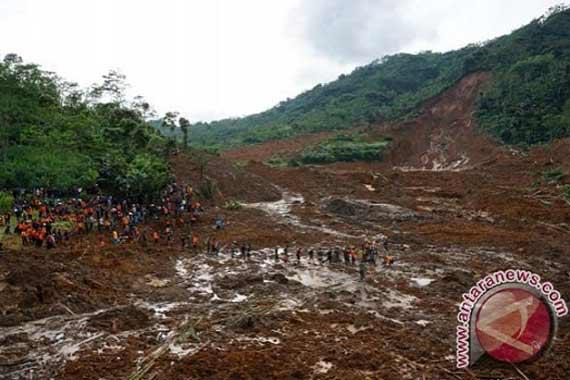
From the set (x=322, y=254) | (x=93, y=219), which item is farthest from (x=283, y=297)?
(x=93, y=219)

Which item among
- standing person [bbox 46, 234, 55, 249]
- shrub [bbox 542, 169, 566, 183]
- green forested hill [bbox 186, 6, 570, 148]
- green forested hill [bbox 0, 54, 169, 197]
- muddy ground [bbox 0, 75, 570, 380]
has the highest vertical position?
green forested hill [bbox 186, 6, 570, 148]

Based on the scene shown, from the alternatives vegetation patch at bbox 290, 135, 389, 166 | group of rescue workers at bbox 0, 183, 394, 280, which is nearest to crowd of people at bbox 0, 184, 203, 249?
group of rescue workers at bbox 0, 183, 394, 280

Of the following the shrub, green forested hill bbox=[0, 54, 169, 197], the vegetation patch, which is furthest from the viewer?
the vegetation patch

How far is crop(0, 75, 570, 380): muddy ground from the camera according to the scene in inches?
396

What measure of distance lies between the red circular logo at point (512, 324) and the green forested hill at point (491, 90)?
41.2m

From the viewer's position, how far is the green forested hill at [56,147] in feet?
77.5

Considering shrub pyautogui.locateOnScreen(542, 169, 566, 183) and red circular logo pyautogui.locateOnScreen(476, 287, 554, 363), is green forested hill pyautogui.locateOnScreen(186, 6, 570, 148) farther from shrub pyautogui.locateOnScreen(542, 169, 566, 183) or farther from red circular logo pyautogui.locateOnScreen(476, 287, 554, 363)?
red circular logo pyautogui.locateOnScreen(476, 287, 554, 363)

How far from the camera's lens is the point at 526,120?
47875 millimetres

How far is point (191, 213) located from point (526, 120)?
38425 mm

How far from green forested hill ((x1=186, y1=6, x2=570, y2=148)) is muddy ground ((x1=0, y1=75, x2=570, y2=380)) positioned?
68.3 feet

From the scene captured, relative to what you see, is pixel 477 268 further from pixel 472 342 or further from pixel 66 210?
pixel 66 210

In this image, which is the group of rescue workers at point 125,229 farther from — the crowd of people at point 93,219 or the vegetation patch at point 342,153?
the vegetation patch at point 342,153

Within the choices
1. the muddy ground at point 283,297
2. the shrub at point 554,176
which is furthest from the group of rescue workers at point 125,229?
the shrub at point 554,176

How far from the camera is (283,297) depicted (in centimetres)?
1455
